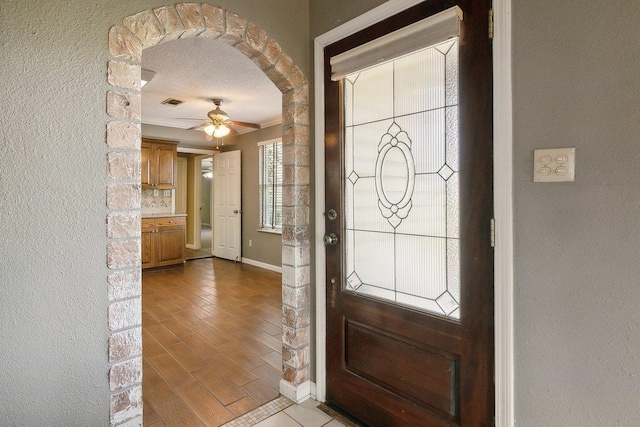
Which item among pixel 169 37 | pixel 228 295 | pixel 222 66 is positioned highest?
pixel 222 66

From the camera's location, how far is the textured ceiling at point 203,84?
3158 mm

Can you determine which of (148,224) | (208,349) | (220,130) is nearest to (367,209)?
(208,349)

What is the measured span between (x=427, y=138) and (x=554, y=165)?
0.52 m

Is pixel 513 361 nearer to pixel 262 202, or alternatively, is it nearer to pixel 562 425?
pixel 562 425

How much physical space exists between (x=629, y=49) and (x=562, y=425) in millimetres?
1271

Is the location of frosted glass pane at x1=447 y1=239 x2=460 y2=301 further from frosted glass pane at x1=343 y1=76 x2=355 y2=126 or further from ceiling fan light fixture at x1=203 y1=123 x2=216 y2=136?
ceiling fan light fixture at x1=203 y1=123 x2=216 y2=136

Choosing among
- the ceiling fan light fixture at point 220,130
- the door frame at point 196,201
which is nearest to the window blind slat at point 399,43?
the ceiling fan light fixture at point 220,130

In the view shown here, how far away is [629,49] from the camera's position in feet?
3.45

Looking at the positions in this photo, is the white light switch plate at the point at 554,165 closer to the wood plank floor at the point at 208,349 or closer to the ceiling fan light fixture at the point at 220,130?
the wood plank floor at the point at 208,349

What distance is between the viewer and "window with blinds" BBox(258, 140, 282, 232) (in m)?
5.82

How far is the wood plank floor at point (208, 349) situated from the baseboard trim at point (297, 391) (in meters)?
0.10

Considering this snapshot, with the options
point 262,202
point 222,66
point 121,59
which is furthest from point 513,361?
point 262,202

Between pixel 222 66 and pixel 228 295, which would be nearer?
pixel 222 66

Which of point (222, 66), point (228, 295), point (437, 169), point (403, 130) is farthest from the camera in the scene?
point (228, 295)
